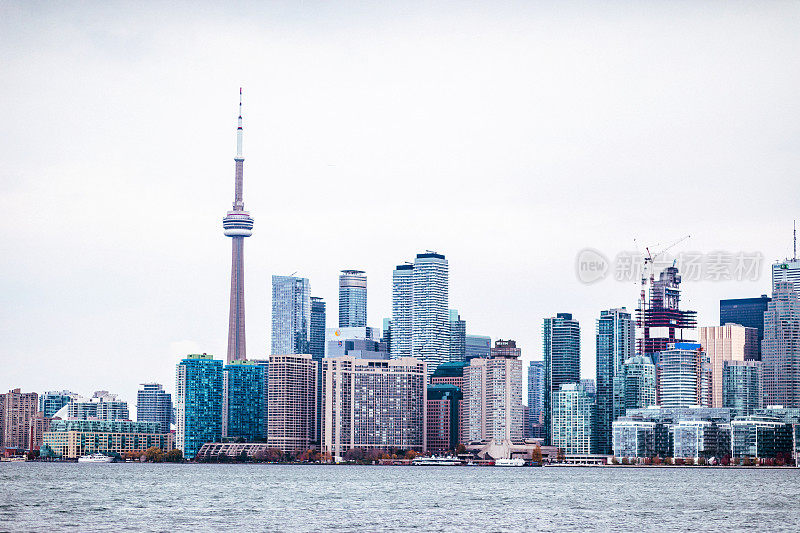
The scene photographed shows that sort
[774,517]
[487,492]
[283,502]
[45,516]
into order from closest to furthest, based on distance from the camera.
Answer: [45,516], [774,517], [283,502], [487,492]

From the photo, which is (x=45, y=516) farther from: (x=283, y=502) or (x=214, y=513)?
(x=283, y=502)

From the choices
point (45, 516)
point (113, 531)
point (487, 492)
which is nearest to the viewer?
point (113, 531)

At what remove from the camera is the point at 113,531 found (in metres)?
117

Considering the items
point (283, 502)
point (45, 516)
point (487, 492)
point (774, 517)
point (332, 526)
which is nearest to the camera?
point (332, 526)

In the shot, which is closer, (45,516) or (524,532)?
(524,532)

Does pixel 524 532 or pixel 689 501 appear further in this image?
pixel 689 501

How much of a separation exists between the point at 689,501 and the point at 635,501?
6564mm

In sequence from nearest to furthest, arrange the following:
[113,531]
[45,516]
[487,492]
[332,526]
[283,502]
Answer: [113,531] < [332,526] < [45,516] < [283,502] < [487,492]

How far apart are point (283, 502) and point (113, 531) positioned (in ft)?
150

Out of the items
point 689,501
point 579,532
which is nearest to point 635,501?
point 689,501

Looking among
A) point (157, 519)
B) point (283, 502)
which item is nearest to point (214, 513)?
point (157, 519)

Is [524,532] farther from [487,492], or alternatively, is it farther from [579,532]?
[487,492]

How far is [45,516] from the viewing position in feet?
436

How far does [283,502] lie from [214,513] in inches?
876
